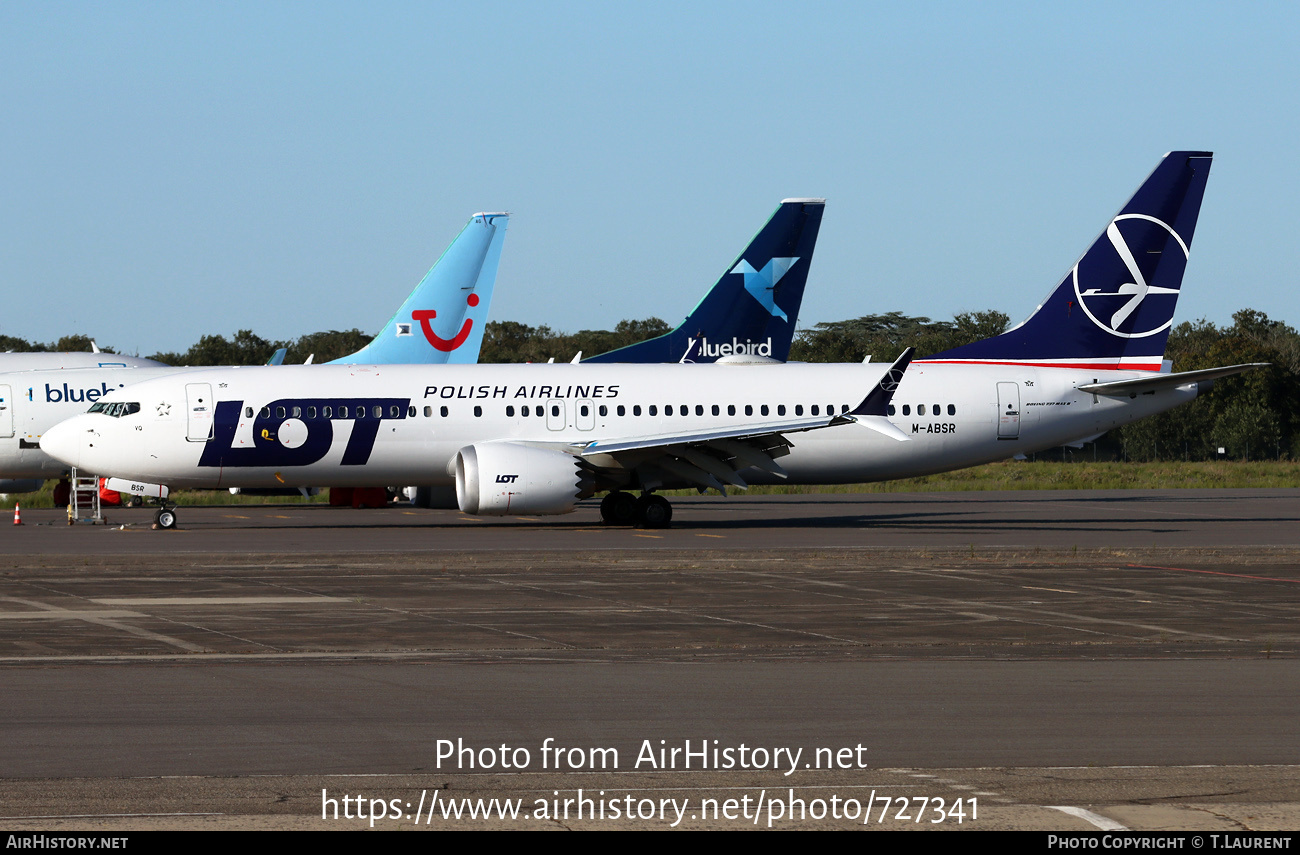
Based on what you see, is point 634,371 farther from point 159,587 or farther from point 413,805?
point 413,805

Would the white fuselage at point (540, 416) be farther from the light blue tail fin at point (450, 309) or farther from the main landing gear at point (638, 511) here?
the light blue tail fin at point (450, 309)

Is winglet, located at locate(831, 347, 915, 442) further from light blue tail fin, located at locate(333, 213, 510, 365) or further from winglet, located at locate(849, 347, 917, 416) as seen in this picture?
light blue tail fin, located at locate(333, 213, 510, 365)

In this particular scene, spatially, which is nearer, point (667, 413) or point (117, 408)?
point (117, 408)

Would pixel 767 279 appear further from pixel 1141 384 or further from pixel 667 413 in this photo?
pixel 1141 384

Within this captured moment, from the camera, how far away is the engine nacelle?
30906 millimetres

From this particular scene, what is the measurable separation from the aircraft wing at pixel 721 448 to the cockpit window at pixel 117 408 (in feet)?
29.4

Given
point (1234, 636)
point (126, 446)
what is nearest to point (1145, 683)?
point (1234, 636)

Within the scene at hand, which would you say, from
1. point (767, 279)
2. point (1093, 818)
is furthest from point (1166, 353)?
point (1093, 818)

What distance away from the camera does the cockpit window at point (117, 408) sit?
32312 millimetres

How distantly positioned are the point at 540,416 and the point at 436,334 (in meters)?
11.5

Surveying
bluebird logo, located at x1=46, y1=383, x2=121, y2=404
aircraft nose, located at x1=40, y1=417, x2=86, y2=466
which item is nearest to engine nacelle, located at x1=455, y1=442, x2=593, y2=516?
aircraft nose, located at x1=40, y1=417, x2=86, y2=466

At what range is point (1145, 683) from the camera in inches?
489

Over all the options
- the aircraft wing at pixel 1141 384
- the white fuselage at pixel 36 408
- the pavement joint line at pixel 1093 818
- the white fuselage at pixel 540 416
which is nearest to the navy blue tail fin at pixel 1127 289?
the white fuselage at pixel 540 416

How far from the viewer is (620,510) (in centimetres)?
3338
